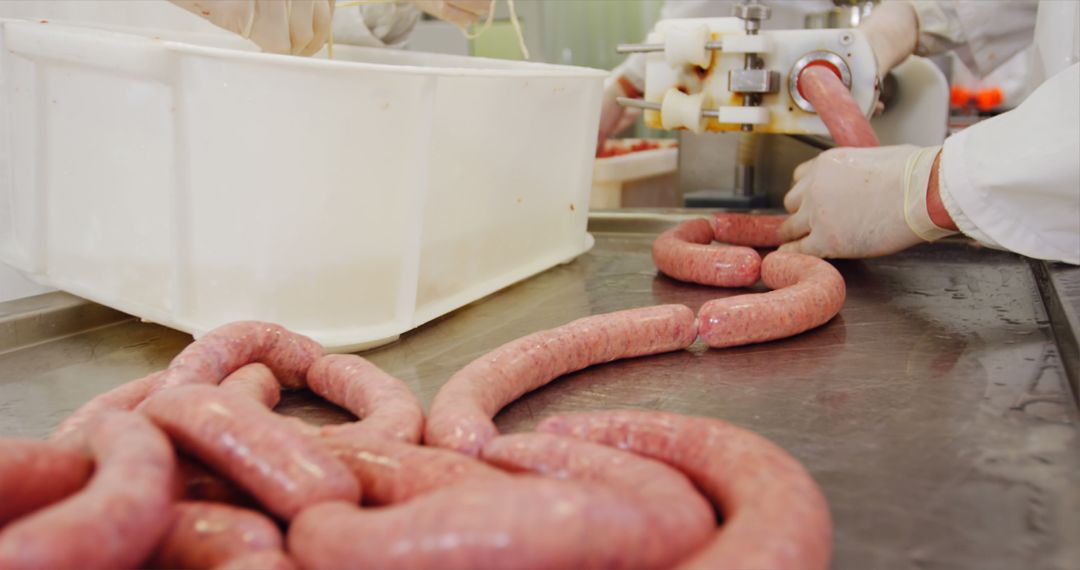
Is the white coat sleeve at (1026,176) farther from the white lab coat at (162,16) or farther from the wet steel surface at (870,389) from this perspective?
the white lab coat at (162,16)

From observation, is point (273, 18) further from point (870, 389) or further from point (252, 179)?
point (870, 389)

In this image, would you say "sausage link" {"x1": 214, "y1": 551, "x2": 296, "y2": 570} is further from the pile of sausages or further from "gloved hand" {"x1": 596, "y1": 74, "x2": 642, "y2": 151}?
"gloved hand" {"x1": 596, "y1": 74, "x2": 642, "y2": 151}

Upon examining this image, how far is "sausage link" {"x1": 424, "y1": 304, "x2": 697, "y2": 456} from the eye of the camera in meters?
1.06

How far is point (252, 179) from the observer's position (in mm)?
1355

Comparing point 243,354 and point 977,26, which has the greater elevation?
point 977,26

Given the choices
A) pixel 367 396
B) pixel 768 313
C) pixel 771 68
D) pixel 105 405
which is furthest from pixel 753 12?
pixel 105 405

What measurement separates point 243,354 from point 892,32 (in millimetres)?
2150

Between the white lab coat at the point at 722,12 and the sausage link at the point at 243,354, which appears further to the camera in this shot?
the white lab coat at the point at 722,12

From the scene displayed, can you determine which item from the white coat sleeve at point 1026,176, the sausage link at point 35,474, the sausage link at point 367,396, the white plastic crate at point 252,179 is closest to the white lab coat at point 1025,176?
the white coat sleeve at point 1026,176

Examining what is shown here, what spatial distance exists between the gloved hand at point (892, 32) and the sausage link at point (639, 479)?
1968mm

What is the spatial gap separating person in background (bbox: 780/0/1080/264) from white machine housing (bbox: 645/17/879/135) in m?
0.16

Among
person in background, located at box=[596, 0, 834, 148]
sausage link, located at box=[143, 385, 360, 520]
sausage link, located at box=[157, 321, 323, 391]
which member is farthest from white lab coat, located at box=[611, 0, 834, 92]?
sausage link, located at box=[143, 385, 360, 520]

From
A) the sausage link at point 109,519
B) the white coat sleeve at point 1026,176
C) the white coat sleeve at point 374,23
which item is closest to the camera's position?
the sausage link at point 109,519

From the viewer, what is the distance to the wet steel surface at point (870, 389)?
3.11ft
